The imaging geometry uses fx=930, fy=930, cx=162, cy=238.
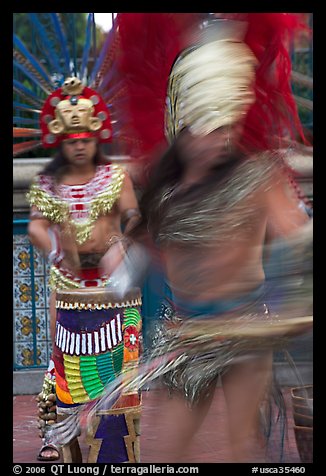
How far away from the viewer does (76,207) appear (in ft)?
14.8

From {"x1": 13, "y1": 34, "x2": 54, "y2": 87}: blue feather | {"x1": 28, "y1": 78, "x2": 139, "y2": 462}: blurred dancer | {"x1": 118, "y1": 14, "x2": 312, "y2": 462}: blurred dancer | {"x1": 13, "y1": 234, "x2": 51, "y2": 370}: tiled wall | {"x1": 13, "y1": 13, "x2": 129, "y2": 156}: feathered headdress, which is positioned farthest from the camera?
{"x1": 13, "y1": 234, "x2": 51, "y2": 370}: tiled wall

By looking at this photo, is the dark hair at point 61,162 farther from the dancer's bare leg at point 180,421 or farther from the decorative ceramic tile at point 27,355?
the decorative ceramic tile at point 27,355

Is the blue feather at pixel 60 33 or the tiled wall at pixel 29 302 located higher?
the blue feather at pixel 60 33

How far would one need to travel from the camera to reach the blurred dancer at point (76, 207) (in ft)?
14.6

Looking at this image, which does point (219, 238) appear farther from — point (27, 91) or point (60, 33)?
point (60, 33)

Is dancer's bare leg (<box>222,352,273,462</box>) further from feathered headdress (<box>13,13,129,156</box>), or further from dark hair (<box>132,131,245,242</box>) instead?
feathered headdress (<box>13,13,129,156</box>)

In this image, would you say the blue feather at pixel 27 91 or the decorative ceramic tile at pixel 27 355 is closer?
the blue feather at pixel 27 91

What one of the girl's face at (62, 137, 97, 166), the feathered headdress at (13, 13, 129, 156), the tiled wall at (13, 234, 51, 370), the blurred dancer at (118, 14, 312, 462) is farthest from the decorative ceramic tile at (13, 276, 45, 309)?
the blurred dancer at (118, 14, 312, 462)

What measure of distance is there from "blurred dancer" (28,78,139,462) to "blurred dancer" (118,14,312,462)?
928 mm

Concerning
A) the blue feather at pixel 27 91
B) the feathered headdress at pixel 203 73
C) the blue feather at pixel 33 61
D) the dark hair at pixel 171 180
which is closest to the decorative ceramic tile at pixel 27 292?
the blue feather at pixel 27 91

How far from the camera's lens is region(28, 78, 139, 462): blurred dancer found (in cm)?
445

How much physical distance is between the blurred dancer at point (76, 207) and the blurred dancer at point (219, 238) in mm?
928
